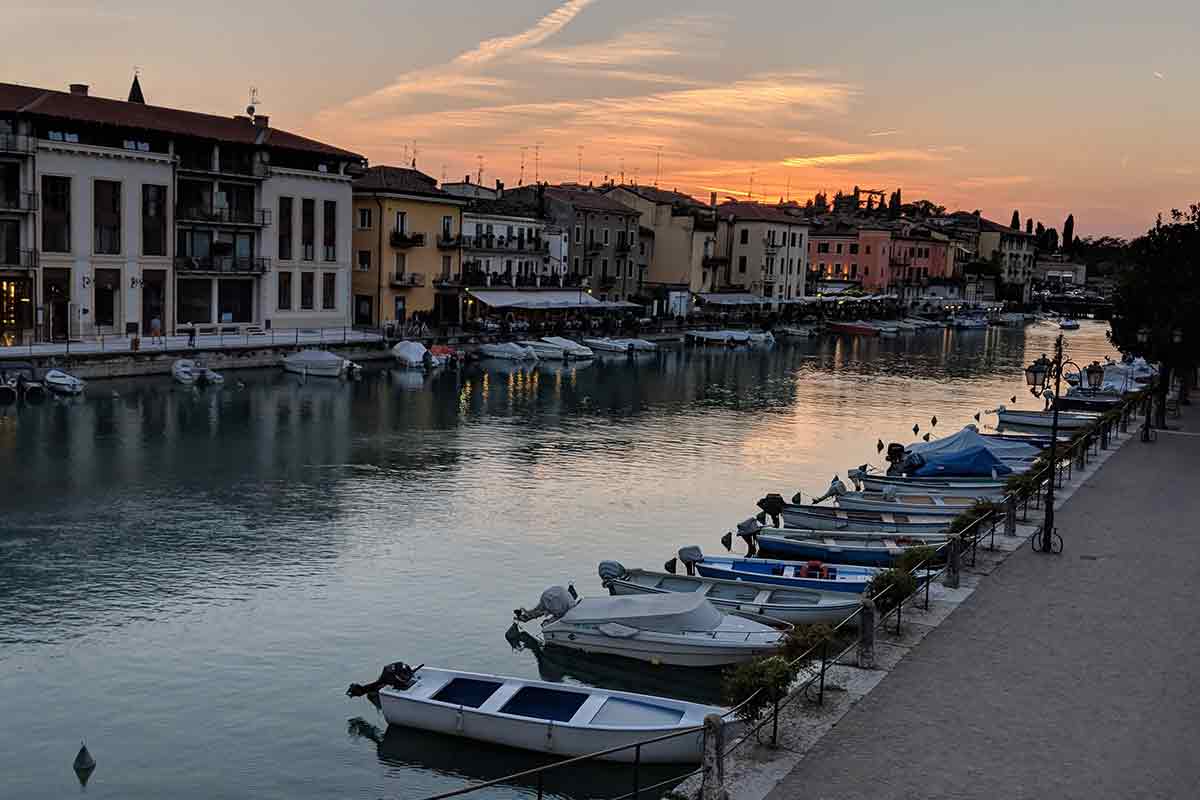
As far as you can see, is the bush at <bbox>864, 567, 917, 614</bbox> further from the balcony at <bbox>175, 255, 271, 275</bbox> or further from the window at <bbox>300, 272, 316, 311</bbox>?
the window at <bbox>300, 272, 316, 311</bbox>

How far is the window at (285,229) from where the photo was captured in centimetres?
6688

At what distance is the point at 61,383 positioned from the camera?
4775 cm

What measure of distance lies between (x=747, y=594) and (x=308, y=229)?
2087 inches

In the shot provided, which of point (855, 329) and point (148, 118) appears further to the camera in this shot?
point (855, 329)

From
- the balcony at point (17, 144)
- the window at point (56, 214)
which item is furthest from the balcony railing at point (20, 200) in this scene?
the balcony at point (17, 144)

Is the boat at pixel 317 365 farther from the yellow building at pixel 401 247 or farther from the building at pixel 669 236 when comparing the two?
the building at pixel 669 236

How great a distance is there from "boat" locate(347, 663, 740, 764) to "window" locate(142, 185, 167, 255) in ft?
157

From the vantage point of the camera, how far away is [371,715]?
17.4 m

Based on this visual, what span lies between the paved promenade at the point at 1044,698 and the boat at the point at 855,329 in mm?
95941

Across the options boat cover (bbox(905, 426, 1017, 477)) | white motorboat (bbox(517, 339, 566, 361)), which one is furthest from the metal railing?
white motorboat (bbox(517, 339, 566, 361))

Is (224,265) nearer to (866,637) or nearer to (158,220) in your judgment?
(158,220)

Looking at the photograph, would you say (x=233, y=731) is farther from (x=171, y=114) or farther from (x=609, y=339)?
(x=609, y=339)

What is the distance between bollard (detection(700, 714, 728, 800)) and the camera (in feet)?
40.0

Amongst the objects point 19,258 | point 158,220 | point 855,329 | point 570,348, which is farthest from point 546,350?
point 855,329
